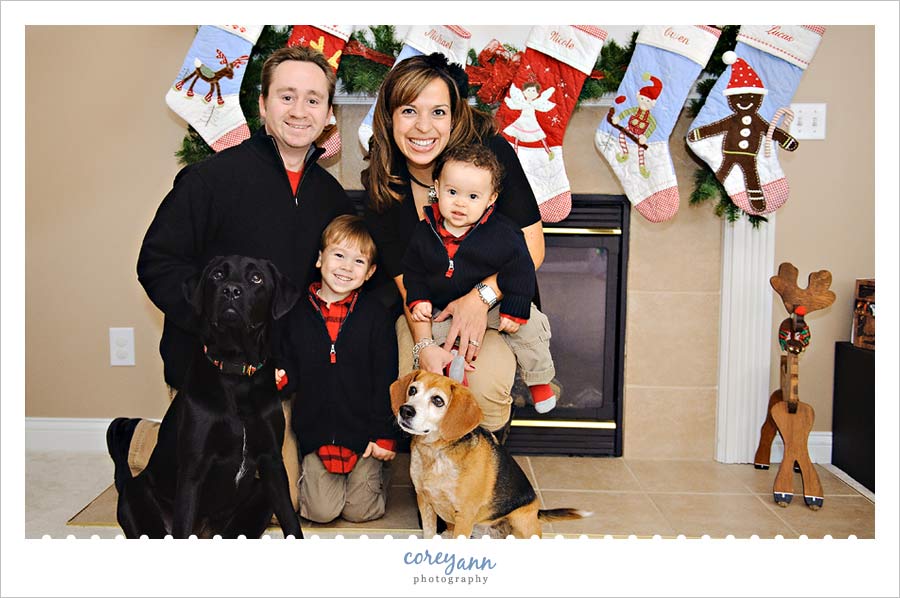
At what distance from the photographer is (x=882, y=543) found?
127 cm

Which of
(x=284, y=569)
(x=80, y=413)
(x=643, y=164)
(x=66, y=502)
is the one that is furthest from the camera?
(x=643, y=164)

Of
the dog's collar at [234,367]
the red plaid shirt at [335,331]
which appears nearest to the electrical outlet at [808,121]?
the red plaid shirt at [335,331]

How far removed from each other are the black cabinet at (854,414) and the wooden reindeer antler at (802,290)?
225mm

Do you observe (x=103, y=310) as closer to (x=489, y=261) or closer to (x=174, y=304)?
(x=174, y=304)

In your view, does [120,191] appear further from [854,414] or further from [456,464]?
[854,414]

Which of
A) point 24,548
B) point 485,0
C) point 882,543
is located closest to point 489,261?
point 485,0

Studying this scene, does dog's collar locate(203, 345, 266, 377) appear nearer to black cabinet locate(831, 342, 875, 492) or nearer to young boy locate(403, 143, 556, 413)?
young boy locate(403, 143, 556, 413)

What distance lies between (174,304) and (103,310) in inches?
13.5

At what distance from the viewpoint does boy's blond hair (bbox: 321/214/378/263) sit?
1.38 m

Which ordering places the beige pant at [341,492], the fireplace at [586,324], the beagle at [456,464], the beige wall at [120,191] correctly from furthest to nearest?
the fireplace at [586,324] < the beige wall at [120,191] < the beige pant at [341,492] < the beagle at [456,464]

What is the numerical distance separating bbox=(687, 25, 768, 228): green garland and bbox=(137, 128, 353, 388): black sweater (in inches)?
37.3

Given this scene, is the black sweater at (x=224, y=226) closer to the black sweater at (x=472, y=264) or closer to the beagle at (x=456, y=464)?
the black sweater at (x=472, y=264)

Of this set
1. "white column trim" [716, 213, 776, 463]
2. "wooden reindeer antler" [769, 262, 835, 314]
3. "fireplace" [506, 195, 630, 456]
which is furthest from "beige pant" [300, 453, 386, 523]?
"wooden reindeer antler" [769, 262, 835, 314]

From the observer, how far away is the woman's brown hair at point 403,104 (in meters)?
1.37
